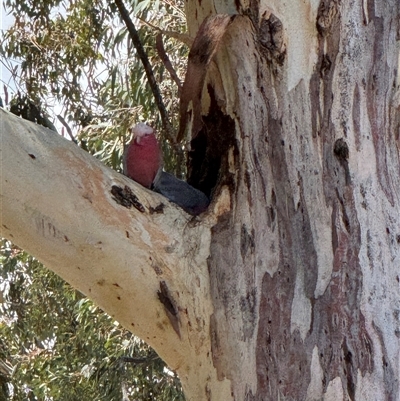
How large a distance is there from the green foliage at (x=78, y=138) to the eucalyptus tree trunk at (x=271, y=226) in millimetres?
2273

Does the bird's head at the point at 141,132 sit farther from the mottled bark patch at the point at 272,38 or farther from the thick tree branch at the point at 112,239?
the mottled bark patch at the point at 272,38

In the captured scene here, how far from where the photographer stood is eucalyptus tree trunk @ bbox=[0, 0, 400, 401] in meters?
1.55

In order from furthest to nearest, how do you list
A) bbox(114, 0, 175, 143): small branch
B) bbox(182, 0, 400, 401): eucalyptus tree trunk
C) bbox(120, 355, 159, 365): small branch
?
bbox(120, 355, 159, 365): small branch → bbox(114, 0, 175, 143): small branch → bbox(182, 0, 400, 401): eucalyptus tree trunk

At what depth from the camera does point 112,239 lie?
1613mm

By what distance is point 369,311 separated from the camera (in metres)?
1.54

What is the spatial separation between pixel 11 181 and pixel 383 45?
868 mm

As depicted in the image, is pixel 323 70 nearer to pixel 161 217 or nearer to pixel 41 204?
pixel 161 217

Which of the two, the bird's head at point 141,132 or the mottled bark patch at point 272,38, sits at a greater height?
the mottled bark patch at point 272,38

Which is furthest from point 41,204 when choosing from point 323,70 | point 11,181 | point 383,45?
point 383,45

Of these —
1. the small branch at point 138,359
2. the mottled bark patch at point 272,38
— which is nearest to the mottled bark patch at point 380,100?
the mottled bark patch at point 272,38

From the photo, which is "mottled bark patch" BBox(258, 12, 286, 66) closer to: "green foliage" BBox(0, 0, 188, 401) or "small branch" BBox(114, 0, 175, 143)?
"small branch" BBox(114, 0, 175, 143)

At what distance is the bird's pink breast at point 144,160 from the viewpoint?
1889 millimetres

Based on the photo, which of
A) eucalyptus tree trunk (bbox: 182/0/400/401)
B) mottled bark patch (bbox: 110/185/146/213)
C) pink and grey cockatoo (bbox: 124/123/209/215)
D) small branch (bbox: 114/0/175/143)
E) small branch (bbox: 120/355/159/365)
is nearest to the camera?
eucalyptus tree trunk (bbox: 182/0/400/401)

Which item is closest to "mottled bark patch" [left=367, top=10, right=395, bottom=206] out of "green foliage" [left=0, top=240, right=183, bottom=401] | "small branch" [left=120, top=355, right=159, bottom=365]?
"small branch" [left=120, top=355, right=159, bottom=365]
